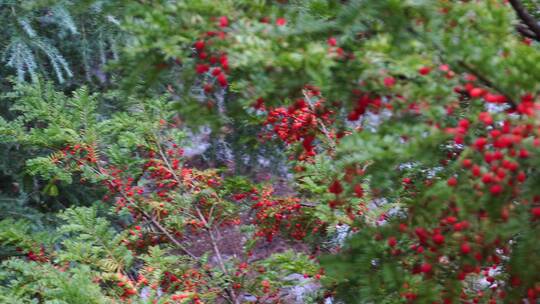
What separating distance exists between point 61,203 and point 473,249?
3591 mm

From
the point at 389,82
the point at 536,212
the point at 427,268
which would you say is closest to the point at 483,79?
the point at 389,82

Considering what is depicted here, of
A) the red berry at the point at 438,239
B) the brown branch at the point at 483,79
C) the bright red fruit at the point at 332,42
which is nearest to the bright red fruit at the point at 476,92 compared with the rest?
the brown branch at the point at 483,79

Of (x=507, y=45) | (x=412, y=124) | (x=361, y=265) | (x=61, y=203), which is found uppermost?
(x=507, y=45)

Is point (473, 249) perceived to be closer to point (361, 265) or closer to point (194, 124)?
point (361, 265)

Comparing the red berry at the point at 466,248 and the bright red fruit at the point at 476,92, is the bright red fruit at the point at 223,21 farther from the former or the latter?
the red berry at the point at 466,248

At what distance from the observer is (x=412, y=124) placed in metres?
1.26

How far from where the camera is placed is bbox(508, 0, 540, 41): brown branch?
66.6 inches

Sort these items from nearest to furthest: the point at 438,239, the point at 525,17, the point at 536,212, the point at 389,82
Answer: the point at 389,82 < the point at 536,212 < the point at 438,239 < the point at 525,17

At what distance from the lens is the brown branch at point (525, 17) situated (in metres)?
1.69

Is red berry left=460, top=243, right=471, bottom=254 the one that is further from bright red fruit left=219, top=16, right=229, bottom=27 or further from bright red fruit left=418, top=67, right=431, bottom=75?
bright red fruit left=219, top=16, right=229, bottom=27

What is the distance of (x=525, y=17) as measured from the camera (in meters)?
1.74

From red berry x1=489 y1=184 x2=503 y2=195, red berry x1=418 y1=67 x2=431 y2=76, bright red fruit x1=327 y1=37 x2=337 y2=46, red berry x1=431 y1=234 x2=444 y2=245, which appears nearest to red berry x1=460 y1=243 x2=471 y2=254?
red berry x1=431 y1=234 x2=444 y2=245

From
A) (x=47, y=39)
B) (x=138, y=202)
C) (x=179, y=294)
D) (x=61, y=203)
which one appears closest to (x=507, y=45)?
(x=179, y=294)

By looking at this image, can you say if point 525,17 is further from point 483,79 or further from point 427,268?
point 427,268
